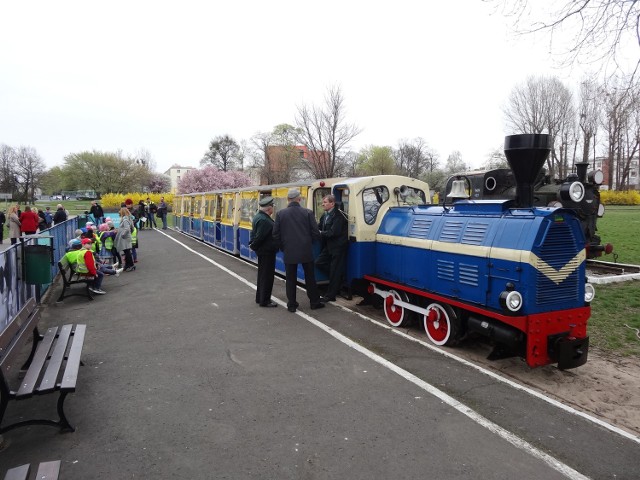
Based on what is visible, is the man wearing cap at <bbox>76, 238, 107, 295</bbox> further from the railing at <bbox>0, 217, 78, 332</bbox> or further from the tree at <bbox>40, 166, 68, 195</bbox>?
the tree at <bbox>40, 166, 68, 195</bbox>

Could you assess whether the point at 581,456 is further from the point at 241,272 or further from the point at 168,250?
the point at 168,250

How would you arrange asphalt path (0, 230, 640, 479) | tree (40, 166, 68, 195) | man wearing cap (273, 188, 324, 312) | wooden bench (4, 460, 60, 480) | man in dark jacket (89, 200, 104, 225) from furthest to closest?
tree (40, 166, 68, 195) → man in dark jacket (89, 200, 104, 225) → man wearing cap (273, 188, 324, 312) → asphalt path (0, 230, 640, 479) → wooden bench (4, 460, 60, 480)

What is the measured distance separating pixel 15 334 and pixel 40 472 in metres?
1.92

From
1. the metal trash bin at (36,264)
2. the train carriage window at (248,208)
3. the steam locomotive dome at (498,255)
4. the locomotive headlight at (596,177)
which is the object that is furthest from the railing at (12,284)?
the locomotive headlight at (596,177)

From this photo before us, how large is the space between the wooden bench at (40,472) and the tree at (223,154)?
229ft

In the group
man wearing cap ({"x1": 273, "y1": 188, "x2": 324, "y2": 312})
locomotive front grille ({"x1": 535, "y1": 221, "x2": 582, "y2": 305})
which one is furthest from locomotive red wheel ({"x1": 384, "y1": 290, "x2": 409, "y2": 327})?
locomotive front grille ({"x1": 535, "y1": 221, "x2": 582, "y2": 305})

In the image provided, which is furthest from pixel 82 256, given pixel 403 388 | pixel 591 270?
pixel 591 270

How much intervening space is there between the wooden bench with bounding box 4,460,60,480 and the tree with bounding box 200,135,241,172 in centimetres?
6969

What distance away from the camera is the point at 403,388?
4449 mm

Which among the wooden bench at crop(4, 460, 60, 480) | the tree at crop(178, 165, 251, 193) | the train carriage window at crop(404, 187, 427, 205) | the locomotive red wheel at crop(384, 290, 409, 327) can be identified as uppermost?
the tree at crop(178, 165, 251, 193)

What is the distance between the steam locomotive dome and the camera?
4.75 m

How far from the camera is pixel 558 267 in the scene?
493cm

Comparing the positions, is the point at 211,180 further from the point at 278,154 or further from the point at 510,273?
the point at 510,273

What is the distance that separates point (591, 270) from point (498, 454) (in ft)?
31.7
